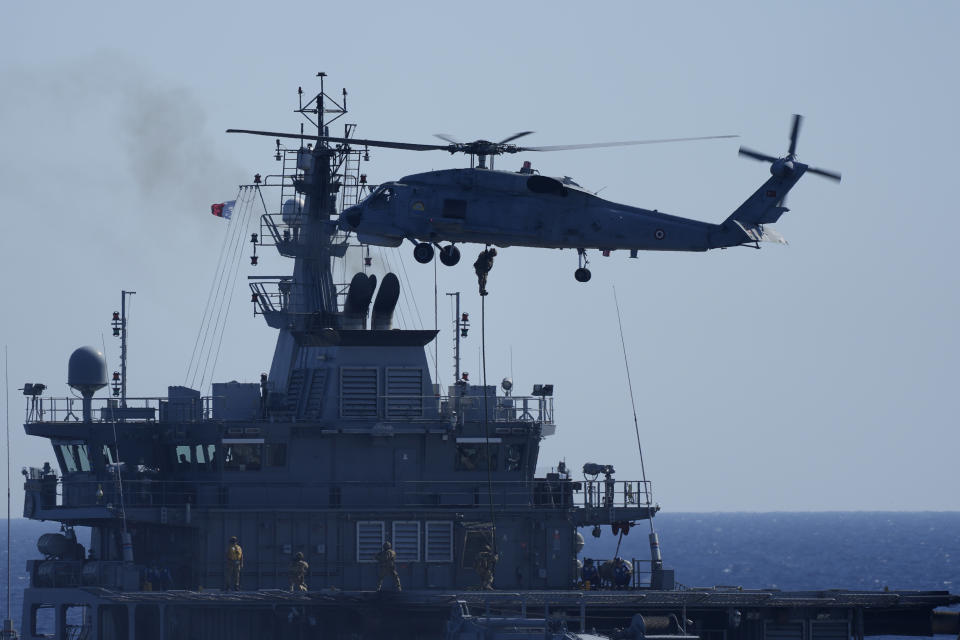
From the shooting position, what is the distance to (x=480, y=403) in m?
45.5

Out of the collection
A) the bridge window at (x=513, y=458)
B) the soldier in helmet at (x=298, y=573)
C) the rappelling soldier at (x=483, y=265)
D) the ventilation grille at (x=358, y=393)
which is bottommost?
the soldier in helmet at (x=298, y=573)

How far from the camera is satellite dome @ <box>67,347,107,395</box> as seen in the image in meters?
47.1

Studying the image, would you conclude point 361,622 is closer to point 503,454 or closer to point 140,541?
point 503,454

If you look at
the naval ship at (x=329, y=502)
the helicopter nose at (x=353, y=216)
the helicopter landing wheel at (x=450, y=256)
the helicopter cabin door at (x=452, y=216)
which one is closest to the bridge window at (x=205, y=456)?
the naval ship at (x=329, y=502)

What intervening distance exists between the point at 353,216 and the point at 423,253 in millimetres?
2389

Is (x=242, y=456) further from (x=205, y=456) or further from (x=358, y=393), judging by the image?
(x=358, y=393)

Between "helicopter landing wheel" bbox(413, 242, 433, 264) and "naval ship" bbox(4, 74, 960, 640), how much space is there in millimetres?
4083

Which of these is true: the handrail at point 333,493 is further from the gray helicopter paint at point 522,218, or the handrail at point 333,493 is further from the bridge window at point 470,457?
the gray helicopter paint at point 522,218

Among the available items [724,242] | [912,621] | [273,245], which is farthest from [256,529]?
[912,621]

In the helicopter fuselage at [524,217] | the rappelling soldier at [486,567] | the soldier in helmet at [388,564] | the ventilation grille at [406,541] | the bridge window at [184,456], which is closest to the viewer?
the soldier in helmet at [388,564]

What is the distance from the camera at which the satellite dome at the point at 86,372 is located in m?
47.1

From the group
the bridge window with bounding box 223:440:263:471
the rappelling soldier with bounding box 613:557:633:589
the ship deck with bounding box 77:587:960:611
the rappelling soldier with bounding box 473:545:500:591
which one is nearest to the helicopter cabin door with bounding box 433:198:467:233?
the bridge window with bounding box 223:440:263:471

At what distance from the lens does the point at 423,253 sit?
4131 centimetres

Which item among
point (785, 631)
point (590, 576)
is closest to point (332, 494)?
point (590, 576)
